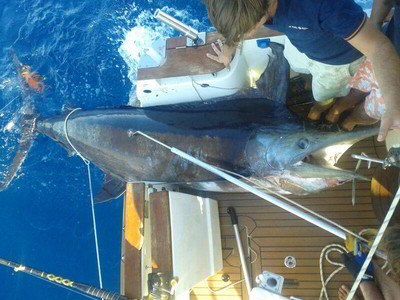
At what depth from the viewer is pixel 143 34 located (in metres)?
5.19

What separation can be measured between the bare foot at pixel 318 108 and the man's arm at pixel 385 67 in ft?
3.89

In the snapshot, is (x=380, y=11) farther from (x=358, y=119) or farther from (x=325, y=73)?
(x=358, y=119)

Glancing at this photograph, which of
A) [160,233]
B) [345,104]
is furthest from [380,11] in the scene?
[160,233]

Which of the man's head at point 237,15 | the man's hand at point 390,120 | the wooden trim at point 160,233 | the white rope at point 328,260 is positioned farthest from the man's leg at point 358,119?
the wooden trim at point 160,233

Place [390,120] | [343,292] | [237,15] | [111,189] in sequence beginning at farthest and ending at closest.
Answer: [111,189] → [343,292] → [237,15] → [390,120]

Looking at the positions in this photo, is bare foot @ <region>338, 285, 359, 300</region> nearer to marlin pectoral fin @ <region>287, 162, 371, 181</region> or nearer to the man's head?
marlin pectoral fin @ <region>287, 162, 371, 181</region>

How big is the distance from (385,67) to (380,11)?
99 centimetres

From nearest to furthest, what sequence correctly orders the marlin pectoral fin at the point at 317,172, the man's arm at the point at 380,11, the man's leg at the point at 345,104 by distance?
the marlin pectoral fin at the point at 317,172, the man's arm at the point at 380,11, the man's leg at the point at 345,104

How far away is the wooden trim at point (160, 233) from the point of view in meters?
2.45

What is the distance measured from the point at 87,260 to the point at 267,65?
3.55 metres

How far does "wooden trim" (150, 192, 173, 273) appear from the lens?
2.45 metres

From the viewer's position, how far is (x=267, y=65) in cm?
311

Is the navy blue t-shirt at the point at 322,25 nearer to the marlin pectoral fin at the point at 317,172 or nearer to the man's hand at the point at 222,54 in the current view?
the marlin pectoral fin at the point at 317,172

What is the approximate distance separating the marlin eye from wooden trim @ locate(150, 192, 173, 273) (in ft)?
3.32
